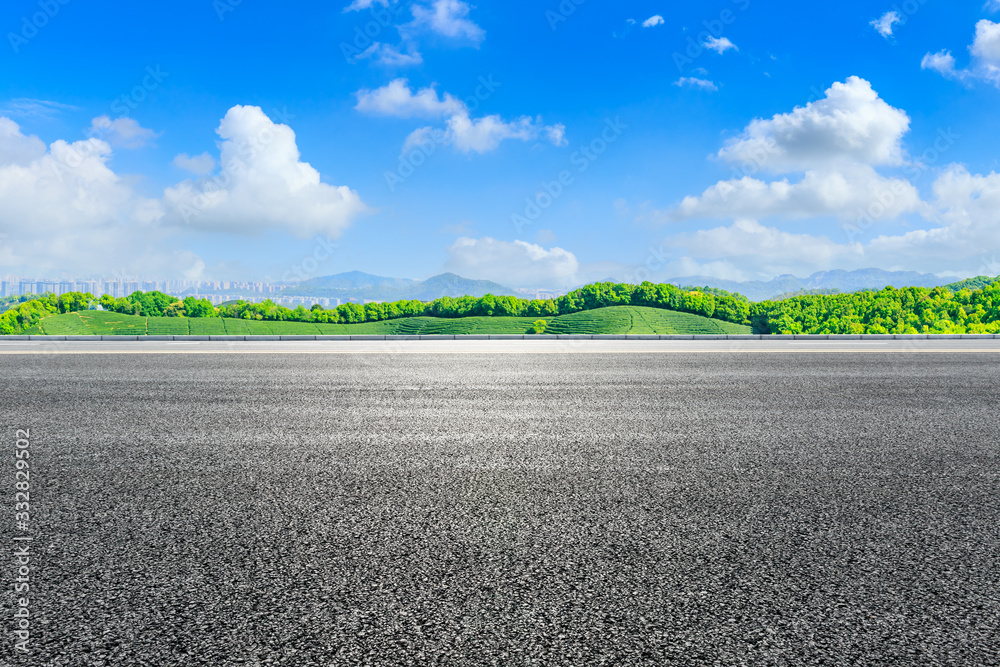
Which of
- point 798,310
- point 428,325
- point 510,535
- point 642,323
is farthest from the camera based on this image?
point 428,325

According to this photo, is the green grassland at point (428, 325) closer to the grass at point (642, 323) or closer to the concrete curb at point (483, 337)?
the grass at point (642, 323)

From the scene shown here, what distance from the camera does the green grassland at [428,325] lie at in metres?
39.8

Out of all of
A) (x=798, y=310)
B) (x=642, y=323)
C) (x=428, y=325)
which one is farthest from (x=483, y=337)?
(x=428, y=325)

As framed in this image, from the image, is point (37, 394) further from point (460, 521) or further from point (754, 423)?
point (754, 423)

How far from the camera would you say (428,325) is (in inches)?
3012

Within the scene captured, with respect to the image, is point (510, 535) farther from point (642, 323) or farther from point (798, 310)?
point (642, 323)

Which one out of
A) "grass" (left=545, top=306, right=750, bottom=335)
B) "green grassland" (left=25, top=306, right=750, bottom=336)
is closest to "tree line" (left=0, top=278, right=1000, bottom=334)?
"green grassland" (left=25, top=306, right=750, bottom=336)

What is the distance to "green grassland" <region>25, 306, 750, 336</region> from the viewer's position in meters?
39.8

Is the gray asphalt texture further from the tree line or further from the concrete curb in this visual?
the tree line

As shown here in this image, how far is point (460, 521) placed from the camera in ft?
9.71

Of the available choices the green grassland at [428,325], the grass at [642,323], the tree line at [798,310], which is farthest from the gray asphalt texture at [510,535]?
the grass at [642,323]

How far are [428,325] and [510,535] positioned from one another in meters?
74.4

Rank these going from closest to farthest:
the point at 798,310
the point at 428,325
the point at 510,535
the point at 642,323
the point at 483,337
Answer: the point at 510,535
the point at 483,337
the point at 798,310
the point at 642,323
the point at 428,325

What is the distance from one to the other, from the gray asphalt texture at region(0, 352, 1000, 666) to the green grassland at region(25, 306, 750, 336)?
93.1ft
